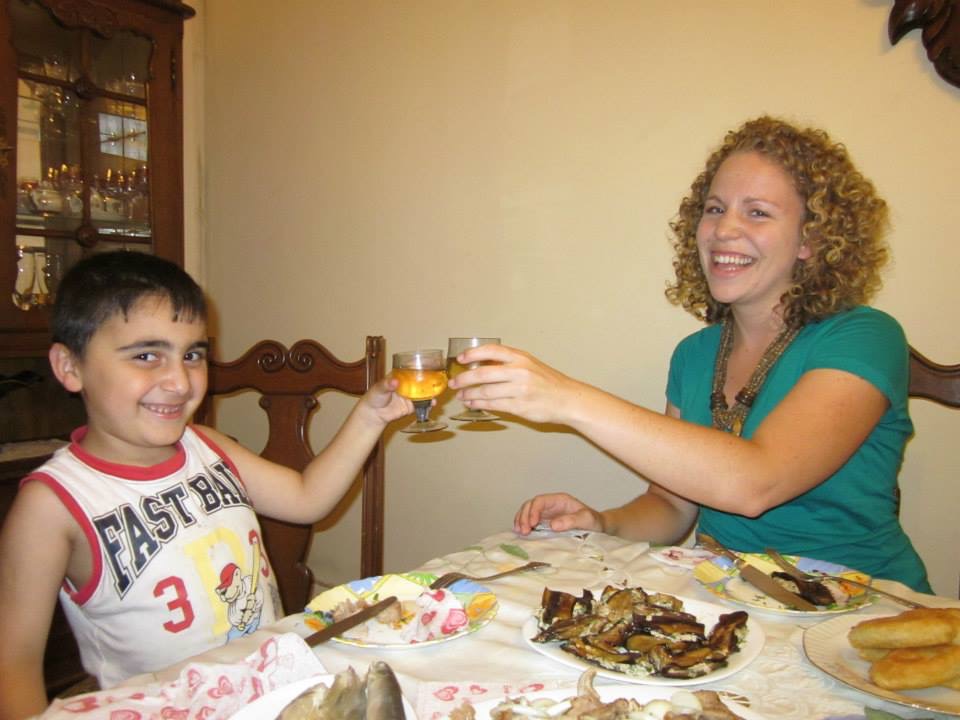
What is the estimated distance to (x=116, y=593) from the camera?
3.60 feet

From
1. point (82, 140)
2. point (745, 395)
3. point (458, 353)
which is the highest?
point (82, 140)

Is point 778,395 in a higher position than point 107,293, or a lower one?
lower

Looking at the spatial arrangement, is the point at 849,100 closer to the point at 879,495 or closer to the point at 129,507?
the point at 879,495

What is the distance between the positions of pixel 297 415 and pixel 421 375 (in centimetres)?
66

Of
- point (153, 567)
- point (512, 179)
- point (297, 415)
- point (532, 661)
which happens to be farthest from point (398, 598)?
point (512, 179)

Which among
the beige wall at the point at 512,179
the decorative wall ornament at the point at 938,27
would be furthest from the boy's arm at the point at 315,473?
the decorative wall ornament at the point at 938,27

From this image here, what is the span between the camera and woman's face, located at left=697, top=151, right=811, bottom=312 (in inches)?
59.2

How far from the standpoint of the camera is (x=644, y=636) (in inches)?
31.8

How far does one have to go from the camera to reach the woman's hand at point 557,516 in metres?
1.37

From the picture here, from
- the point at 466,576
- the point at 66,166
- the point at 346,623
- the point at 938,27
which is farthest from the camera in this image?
the point at 66,166

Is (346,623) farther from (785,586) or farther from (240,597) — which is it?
(785,586)

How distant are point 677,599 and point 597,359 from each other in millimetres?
1425

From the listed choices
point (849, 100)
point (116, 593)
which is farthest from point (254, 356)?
point (849, 100)

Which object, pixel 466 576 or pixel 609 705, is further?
pixel 466 576
